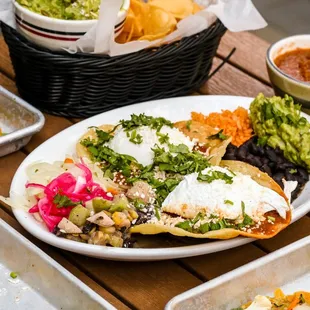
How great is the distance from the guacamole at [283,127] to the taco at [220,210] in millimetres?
286

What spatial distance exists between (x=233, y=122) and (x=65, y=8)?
67 centimetres

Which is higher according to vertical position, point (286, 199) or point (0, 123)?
point (286, 199)

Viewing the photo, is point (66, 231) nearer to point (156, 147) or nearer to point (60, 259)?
point (60, 259)

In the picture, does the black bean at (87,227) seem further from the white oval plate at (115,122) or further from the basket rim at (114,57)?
the basket rim at (114,57)

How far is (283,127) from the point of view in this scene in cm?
251

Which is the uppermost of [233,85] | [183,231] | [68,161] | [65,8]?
[65,8]

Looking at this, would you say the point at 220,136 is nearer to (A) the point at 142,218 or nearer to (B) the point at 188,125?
(B) the point at 188,125

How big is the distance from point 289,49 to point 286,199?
90cm

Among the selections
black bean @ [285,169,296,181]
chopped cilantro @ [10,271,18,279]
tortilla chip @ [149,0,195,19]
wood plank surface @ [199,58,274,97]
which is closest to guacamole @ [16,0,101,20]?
tortilla chip @ [149,0,195,19]

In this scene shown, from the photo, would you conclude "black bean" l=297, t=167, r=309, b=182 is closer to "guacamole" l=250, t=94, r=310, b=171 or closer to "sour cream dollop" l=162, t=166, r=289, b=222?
"guacamole" l=250, t=94, r=310, b=171

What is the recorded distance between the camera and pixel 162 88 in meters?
2.87

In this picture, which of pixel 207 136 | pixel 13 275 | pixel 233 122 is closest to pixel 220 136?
pixel 207 136

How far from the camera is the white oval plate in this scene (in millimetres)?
2074

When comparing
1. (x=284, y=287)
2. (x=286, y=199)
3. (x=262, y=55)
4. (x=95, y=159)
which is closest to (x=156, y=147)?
(x=95, y=159)
